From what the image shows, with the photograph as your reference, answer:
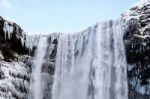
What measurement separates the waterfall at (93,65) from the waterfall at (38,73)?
1298 mm

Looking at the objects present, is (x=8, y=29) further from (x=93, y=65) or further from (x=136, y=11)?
(x=136, y=11)

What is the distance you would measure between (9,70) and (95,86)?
6.80 m

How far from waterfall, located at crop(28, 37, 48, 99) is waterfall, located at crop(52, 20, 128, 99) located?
1.30 metres

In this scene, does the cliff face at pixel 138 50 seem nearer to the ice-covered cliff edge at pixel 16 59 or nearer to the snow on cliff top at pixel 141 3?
the snow on cliff top at pixel 141 3

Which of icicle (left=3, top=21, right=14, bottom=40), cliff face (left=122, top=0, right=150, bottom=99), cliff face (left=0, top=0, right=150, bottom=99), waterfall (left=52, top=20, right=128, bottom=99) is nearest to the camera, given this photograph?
cliff face (left=122, top=0, right=150, bottom=99)

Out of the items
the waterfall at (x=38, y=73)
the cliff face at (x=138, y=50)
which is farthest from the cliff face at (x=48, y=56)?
the waterfall at (x=38, y=73)

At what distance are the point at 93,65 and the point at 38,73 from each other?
4853mm

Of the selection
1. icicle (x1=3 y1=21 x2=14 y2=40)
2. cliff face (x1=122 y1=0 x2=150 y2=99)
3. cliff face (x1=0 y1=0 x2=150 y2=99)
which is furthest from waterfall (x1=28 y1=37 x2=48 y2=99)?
cliff face (x1=122 y1=0 x2=150 y2=99)

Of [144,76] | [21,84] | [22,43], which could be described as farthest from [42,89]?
[144,76]

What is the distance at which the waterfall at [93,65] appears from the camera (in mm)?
27953

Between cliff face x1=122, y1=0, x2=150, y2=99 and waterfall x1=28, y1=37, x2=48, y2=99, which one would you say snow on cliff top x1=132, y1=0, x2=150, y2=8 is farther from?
waterfall x1=28, y1=37, x2=48, y2=99

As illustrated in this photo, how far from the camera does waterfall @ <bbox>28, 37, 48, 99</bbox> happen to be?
98.3 ft

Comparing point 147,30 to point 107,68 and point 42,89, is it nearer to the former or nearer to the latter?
point 107,68

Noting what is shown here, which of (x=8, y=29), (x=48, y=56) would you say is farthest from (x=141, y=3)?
(x=8, y=29)
